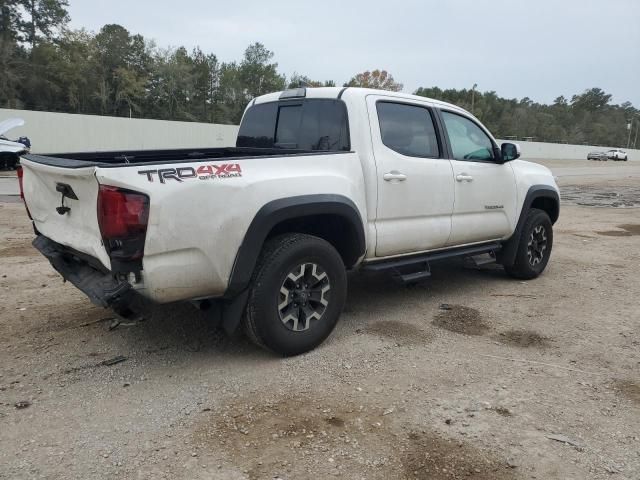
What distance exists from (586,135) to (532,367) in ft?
427

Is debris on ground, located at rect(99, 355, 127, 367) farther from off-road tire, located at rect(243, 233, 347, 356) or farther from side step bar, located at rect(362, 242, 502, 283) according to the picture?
side step bar, located at rect(362, 242, 502, 283)

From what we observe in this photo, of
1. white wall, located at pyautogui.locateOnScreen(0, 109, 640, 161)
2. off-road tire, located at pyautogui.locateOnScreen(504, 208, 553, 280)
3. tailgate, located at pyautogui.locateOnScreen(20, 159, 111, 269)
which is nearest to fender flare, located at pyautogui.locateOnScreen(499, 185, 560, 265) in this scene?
off-road tire, located at pyautogui.locateOnScreen(504, 208, 553, 280)

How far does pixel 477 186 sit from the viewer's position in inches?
210

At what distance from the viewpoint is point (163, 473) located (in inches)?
103

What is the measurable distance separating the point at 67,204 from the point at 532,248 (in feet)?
16.2

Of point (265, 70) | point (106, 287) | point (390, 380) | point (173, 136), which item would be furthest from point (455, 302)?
point (265, 70)

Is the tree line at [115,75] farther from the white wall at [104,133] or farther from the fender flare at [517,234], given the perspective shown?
the fender flare at [517,234]

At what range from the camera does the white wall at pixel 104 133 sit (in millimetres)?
27844

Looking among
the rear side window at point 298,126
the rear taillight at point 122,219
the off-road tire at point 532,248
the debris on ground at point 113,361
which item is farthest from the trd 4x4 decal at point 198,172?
the off-road tire at point 532,248

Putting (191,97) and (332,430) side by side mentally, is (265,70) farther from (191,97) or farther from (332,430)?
(332,430)

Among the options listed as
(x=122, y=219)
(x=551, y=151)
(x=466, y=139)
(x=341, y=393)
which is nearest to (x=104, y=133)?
(x=466, y=139)

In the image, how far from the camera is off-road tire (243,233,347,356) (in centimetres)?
366

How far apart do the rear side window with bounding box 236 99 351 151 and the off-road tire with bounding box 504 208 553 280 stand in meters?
2.80

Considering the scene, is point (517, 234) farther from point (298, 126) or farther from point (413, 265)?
point (298, 126)
